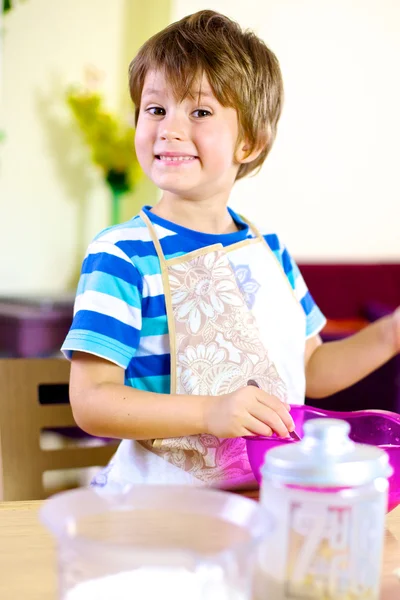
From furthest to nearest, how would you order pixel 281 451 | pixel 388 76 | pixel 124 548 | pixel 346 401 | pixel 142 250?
pixel 388 76, pixel 346 401, pixel 142 250, pixel 281 451, pixel 124 548

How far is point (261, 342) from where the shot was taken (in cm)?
115

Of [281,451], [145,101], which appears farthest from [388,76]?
[281,451]

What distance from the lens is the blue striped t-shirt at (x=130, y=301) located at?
1.02 meters

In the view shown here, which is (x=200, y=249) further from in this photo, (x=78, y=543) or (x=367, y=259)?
(x=367, y=259)

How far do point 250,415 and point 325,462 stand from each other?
29 cm

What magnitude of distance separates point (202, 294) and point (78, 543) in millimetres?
670

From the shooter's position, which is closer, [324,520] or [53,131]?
[324,520]

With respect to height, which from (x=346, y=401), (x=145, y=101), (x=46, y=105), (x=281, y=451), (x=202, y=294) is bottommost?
(x=346, y=401)

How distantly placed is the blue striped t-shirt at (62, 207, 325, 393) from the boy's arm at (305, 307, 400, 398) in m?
0.24

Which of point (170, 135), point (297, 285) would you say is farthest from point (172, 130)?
point (297, 285)

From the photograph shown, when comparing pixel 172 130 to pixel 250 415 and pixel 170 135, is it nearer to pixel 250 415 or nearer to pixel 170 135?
pixel 170 135

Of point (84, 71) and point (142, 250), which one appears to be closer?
point (142, 250)

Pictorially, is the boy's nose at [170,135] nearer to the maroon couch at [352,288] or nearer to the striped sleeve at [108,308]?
the striped sleeve at [108,308]

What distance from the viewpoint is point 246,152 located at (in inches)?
49.4
